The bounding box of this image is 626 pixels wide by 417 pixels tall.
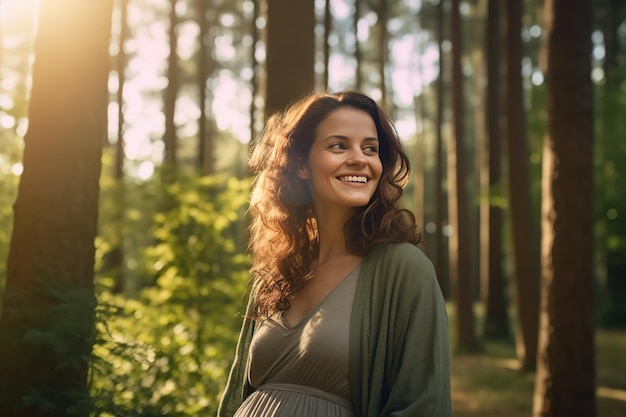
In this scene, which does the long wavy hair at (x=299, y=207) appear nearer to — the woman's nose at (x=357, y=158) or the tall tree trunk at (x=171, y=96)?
the woman's nose at (x=357, y=158)

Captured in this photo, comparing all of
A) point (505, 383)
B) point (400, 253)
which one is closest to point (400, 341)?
point (400, 253)

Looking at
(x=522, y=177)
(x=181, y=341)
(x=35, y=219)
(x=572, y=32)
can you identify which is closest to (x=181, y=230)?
(x=181, y=341)

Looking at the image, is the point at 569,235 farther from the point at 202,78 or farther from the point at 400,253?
the point at 202,78

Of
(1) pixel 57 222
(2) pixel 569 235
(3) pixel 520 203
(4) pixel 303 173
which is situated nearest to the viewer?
(4) pixel 303 173

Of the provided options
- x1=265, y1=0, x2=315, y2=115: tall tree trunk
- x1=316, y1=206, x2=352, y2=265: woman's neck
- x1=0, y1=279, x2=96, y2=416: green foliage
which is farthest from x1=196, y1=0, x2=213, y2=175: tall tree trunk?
x1=316, y1=206, x2=352, y2=265: woman's neck

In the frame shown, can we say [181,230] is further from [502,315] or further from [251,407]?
[502,315]

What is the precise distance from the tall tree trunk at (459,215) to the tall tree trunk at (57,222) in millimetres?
16112

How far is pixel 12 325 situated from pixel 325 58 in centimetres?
1671

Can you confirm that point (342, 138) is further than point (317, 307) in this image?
Yes

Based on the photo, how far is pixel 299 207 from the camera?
367cm

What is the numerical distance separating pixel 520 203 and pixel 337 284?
1416 centimetres

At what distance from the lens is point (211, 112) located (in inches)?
1435

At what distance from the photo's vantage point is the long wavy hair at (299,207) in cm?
325

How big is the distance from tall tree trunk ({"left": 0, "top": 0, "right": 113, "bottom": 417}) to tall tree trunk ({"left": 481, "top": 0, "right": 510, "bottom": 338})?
17.1 meters
